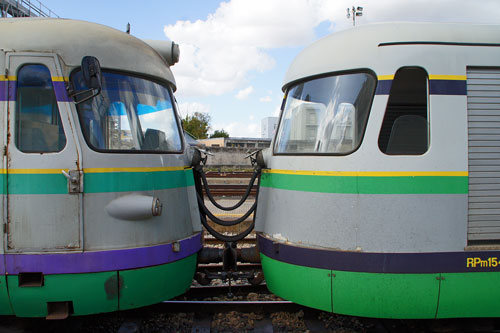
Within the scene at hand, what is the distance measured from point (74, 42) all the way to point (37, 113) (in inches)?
28.9

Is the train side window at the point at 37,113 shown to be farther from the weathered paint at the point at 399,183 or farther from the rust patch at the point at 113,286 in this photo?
the weathered paint at the point at 399,183

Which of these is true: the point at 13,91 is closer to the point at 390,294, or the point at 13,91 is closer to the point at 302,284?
the point at 302,284

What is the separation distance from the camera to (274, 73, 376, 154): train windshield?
3.47 metres

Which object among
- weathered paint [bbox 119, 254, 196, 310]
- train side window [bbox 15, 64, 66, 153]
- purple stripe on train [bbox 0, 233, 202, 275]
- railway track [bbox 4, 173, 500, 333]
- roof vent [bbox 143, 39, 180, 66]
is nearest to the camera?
purple stripe on train [bbox 0, 233, 202, 275]

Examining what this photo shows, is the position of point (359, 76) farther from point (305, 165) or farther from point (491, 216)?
point (491, 216)

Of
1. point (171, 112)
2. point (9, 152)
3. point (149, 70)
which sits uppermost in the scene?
point (149, 70)

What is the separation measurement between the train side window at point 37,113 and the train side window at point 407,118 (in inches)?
115

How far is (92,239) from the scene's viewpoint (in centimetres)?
339

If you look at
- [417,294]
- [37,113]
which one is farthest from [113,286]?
[417,294]

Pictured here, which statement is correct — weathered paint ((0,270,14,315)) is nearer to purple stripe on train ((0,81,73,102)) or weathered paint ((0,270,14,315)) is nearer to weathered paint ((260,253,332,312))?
purple stripe on train ((0,81,73,102))

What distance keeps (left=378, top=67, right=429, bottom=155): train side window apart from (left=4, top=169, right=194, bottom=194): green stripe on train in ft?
7.17

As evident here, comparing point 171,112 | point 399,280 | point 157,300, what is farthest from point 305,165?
point 157,300

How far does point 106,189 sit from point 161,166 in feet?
1.92

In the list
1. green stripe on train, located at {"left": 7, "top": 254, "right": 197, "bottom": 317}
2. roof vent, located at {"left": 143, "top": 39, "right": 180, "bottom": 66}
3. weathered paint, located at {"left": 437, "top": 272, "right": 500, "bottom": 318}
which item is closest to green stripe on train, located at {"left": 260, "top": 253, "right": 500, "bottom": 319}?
weathered paint, located at {"left": 437, "top": 272, "right": 500, "bottom": 318}
